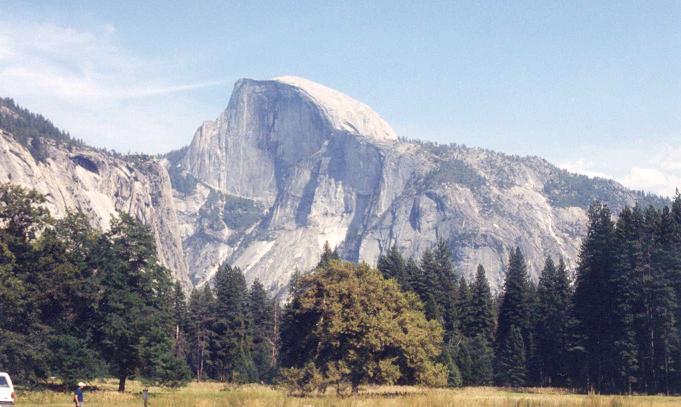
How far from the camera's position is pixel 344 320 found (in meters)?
54.2

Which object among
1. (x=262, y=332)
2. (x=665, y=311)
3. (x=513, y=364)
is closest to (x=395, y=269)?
(x=262, y=332)

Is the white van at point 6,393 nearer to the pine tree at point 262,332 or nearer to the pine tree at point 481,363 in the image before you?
the pine tree at point 262,332

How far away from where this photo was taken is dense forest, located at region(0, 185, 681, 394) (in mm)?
53562

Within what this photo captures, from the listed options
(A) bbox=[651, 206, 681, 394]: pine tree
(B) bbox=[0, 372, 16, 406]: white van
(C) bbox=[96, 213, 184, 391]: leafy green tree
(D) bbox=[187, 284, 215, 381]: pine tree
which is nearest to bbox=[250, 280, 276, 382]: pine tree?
(D) bbox=[187, 284, 215, 381]: pine tree

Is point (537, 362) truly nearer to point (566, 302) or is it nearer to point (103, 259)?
point (566, 302)

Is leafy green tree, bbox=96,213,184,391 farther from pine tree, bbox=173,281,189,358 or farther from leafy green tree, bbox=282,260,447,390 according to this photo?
pine tree, bbox=173,281,189,358

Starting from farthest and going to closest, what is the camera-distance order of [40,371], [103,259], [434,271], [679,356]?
[434,271] < [679,356] < [103,259] < [40,371]

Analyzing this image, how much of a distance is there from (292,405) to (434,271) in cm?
8396

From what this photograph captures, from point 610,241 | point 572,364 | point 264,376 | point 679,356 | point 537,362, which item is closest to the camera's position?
point 679,356

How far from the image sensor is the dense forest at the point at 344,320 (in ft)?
176

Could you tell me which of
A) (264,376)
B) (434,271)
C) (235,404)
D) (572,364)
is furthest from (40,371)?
(434,271)

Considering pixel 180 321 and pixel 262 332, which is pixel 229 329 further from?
pixel 180 321

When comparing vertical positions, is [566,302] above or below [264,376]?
above

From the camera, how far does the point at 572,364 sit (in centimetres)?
8306
